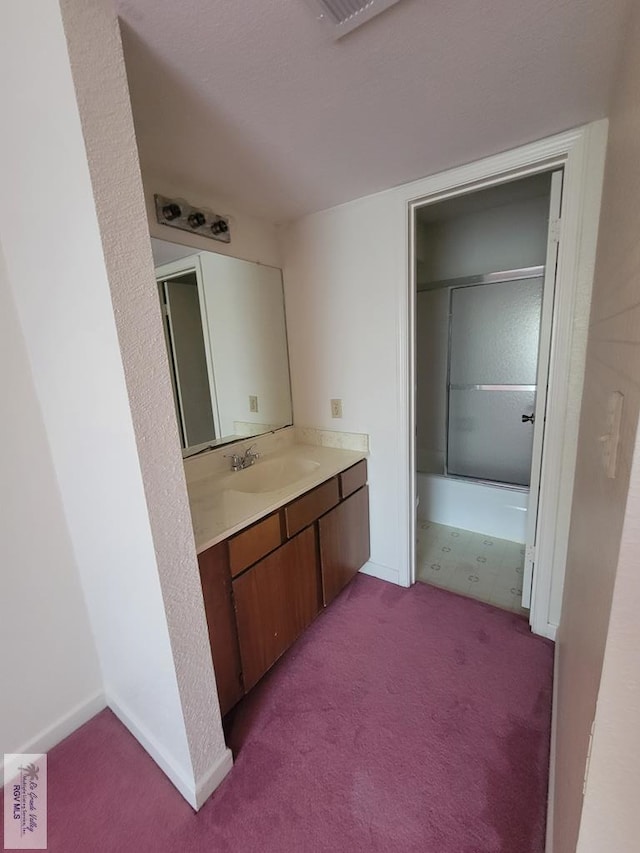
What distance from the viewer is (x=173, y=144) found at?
4.27ft

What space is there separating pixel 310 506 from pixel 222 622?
1.95 ft

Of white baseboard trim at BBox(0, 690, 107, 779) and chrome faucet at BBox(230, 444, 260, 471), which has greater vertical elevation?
chrome faucet at BBox(230, 444, 260, 471)

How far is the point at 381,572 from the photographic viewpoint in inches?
89.7

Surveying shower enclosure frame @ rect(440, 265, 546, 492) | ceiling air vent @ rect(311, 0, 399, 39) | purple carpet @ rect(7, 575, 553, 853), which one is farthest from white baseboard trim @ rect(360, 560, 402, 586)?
ceiling air vent @ rect(311, 0, 399, 39)

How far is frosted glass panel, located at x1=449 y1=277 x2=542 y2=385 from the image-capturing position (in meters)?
2.52

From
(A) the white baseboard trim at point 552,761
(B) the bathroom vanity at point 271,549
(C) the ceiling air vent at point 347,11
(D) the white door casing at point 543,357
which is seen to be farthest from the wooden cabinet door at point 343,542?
(C) the ceiling air vent at point 347,11

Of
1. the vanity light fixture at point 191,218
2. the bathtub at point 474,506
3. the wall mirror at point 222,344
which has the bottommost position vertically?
the bathtub at point 474,506

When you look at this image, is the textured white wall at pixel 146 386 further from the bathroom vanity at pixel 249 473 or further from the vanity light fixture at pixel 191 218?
the vanity light fixture at pixel 191 218

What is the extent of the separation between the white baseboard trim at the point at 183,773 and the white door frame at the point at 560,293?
1501 mm

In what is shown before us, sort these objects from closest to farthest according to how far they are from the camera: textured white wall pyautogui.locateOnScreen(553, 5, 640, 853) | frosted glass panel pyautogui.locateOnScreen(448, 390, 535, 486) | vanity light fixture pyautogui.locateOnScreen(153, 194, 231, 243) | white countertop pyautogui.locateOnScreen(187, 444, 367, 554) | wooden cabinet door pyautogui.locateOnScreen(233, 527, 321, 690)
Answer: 1. textured white wall pyautogui.locateOnScreen(553, 5, 640, 853)
2. white countertop pyautogui.locateOnScreen(187, 444, 367, 554)
3. wooden cabinet door pyautogui.locateOnScreen(233, 527, 321, 690)
4. vanity light fixture pyautogui.locateOnScreen(153, 194, 231, 243)
5. frosted glass panel pyautogui.locateOnScreen(448, 390, 535, 486)

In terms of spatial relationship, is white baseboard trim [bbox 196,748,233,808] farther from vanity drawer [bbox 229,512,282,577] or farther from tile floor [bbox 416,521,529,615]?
tile floor [bbox 416,521,529,615]

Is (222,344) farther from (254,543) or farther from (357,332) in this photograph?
(254,543)

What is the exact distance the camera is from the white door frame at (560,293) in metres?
1.37

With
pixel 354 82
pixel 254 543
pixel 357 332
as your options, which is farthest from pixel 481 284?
pixel 254 543
